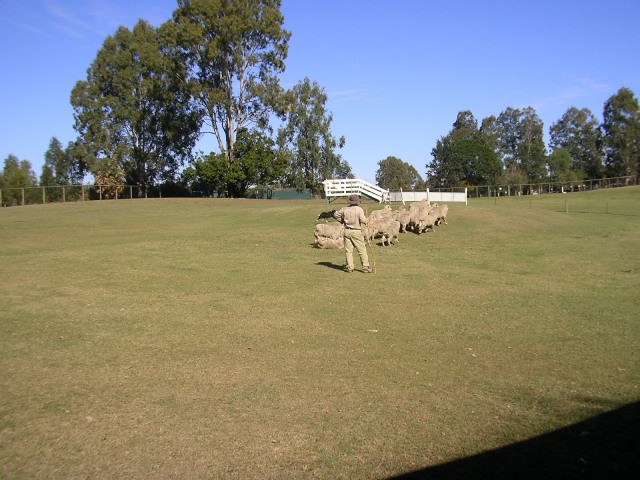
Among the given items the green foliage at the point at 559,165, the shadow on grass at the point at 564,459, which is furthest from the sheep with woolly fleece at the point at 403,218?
the green foliage at the point at 559,165

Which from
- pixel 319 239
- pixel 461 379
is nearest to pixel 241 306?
pixel 461 379

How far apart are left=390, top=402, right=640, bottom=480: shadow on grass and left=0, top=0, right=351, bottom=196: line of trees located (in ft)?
175

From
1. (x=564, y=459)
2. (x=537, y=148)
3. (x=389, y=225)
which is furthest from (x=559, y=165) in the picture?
(x=564, y=459)

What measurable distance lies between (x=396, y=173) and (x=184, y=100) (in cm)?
7567

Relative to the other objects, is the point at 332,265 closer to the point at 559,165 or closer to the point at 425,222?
the point at 425,222

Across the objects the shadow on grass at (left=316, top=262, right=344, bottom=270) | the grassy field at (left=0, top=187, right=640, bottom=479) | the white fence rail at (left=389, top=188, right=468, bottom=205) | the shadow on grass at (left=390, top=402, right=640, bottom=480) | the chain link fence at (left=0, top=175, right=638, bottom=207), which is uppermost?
the chain link fence at (left=0, top=175, right=638, bottom=207)

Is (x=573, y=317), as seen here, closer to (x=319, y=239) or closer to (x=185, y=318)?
(x=185, y=318)

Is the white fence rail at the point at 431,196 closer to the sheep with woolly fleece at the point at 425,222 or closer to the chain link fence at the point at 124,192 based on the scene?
the sheep with woolly fleece at the point at 425,222

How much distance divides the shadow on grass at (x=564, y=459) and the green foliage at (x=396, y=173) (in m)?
120

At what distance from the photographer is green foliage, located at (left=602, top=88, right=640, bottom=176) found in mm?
93375

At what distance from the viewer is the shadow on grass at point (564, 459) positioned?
4.43 meters

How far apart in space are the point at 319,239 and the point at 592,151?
103825 mm

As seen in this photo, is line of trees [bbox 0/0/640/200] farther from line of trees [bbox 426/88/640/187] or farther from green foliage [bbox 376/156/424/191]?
green foliage [bbox 376/156/424/191]

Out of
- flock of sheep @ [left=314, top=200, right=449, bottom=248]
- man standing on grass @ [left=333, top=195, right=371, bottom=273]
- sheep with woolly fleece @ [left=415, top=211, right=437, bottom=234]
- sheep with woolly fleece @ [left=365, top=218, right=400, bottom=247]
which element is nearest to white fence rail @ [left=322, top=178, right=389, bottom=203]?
flock of sheep @ [left=314, top=200, right=449, bottom=248]
